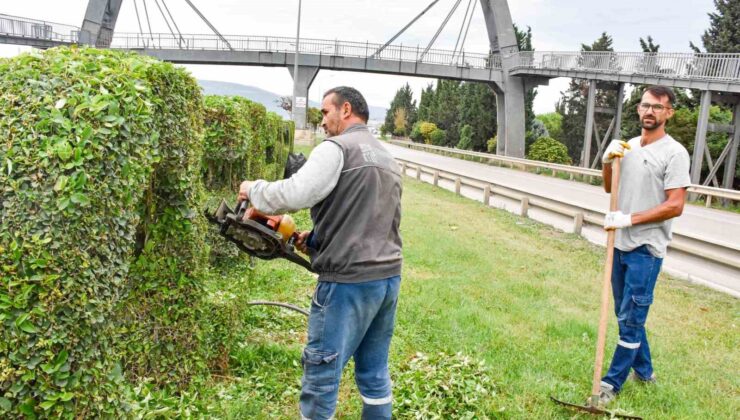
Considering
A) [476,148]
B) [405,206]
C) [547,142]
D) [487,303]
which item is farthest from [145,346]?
[476,148]

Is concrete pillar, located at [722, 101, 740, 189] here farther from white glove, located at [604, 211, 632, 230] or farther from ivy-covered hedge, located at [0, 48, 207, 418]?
ivy-covered hedge, located at [0, 48, 207, 418]

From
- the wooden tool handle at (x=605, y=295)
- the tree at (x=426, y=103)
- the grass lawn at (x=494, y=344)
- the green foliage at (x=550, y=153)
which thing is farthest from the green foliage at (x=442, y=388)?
the tree at (x=426, y=103)

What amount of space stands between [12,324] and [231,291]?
2.53 m

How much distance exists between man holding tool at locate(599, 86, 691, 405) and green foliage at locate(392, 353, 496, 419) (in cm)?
94

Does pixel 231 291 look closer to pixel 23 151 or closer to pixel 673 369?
pixel 23 151

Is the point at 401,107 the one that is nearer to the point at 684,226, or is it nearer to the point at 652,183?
the point at 684,226

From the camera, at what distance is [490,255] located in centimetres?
951

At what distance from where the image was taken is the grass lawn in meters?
4.21

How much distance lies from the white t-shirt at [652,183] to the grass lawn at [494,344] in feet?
4.00

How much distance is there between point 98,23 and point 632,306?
3887 cm

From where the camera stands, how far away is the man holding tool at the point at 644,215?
4.24m

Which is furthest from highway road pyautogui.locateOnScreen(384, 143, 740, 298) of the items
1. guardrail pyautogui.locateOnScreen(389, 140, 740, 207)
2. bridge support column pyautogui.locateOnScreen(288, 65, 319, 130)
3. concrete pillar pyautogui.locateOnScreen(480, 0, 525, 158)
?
bridge support column pyautogui.locateOnScreen(288, 65, 319, 130)

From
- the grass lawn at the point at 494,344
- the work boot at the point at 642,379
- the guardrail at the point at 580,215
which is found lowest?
the grass lawn at the point at 494,344

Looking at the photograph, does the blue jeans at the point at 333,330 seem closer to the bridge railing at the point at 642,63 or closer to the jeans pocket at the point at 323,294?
the jeans pocket at the point at 323,294
